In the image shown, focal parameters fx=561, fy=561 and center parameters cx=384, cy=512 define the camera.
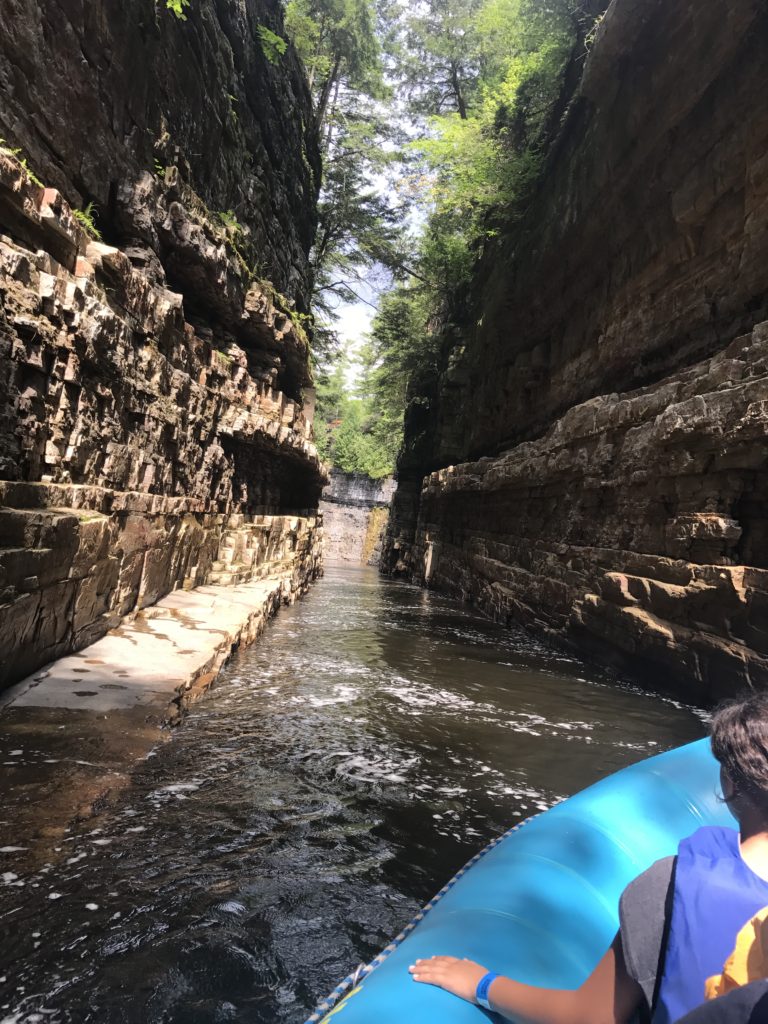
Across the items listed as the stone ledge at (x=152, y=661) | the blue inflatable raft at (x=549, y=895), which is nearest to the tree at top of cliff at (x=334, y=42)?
the stone ledge at (x=152, y=661)

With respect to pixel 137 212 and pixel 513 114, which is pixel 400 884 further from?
pixel 513 114

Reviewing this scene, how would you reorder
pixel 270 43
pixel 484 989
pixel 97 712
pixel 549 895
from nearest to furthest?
1. pixel 484 989
2. pixel 549 895
3. pixel 97 712
4. pixel 270 43

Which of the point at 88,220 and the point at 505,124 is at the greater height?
the point at 505,124

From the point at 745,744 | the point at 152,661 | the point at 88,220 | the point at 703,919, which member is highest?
the point at 88,220

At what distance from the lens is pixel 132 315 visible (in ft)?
20.0

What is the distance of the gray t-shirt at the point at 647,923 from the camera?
115 centimetres

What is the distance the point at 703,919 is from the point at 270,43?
15337 mm

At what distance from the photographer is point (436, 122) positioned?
17734 mm

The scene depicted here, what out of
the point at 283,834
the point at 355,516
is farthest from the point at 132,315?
the point at 355,516

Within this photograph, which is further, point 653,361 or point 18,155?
point 653,361

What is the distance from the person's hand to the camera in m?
1.39

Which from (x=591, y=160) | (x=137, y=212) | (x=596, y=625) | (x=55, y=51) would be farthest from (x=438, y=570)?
(x=55, y=51)

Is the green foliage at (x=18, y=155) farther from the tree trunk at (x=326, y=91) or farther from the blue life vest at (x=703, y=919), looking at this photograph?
the tree trunk at (x=326, y=91)

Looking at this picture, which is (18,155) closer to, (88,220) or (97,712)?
(88,220)
